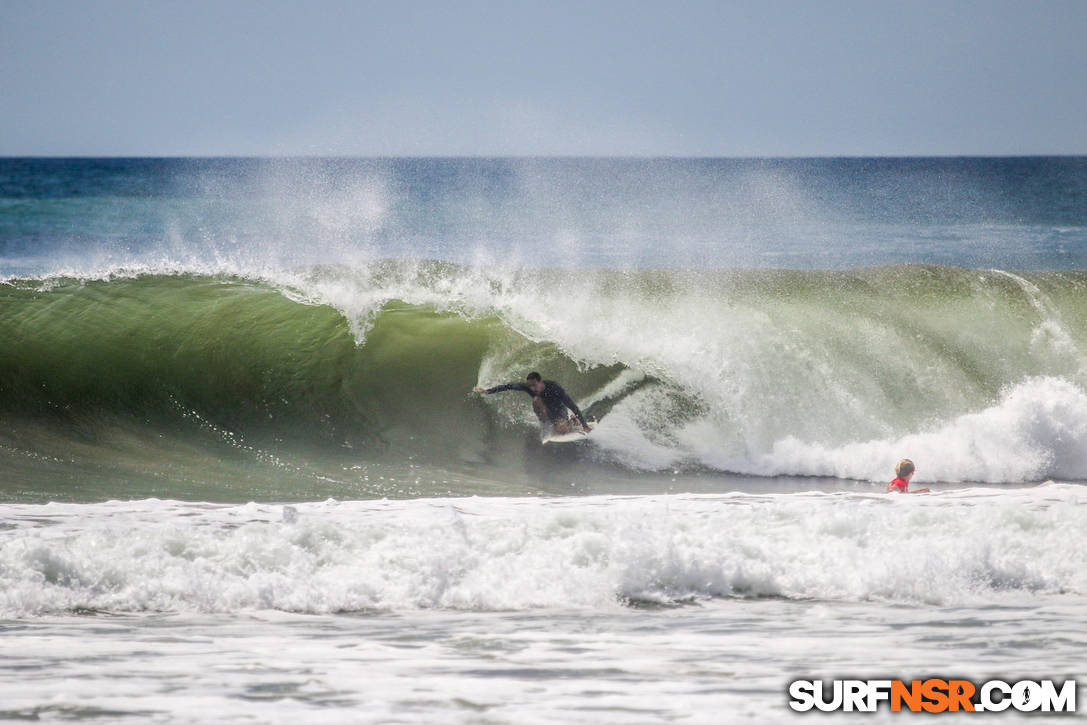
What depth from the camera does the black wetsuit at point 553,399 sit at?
1038cm

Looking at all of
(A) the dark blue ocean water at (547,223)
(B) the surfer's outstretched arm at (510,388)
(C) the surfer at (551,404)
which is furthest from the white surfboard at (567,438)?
(A) the dark blue ocean water at (547,223)

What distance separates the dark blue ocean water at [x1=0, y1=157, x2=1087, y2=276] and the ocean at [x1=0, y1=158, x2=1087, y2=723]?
13.3 ft

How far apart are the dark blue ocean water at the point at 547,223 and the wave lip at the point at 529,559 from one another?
8695 mm

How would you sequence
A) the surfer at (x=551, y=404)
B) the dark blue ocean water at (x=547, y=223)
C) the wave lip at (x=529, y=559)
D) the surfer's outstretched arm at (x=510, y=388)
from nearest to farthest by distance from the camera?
the wave lip at (x=529, y=559) → the surfer at (x=551, y=404) → the surfer's outstretched arm at (x=510, y=388) → the dark blue ocean water at (x=547, y=223)

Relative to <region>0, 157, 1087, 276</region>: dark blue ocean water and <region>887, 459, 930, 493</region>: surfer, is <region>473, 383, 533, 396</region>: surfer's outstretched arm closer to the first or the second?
<region>887, 459, 930, 493</region>: surfer

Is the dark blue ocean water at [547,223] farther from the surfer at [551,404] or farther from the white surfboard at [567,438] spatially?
the white surfboard at [567,438]

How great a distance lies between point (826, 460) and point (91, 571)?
7041 mm

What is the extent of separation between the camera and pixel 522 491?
8.92m

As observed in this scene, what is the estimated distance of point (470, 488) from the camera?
29.4 ft

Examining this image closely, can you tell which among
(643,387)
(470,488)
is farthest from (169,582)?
(643,387)

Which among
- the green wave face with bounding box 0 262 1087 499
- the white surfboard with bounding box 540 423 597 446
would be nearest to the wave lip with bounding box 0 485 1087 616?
the green wave face with bounding box 0 262 1087 499

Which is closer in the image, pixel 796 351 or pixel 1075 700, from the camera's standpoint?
pixel 1075 700

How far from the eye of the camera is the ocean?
15.5ft

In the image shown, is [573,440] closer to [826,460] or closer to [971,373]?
[826,460]
